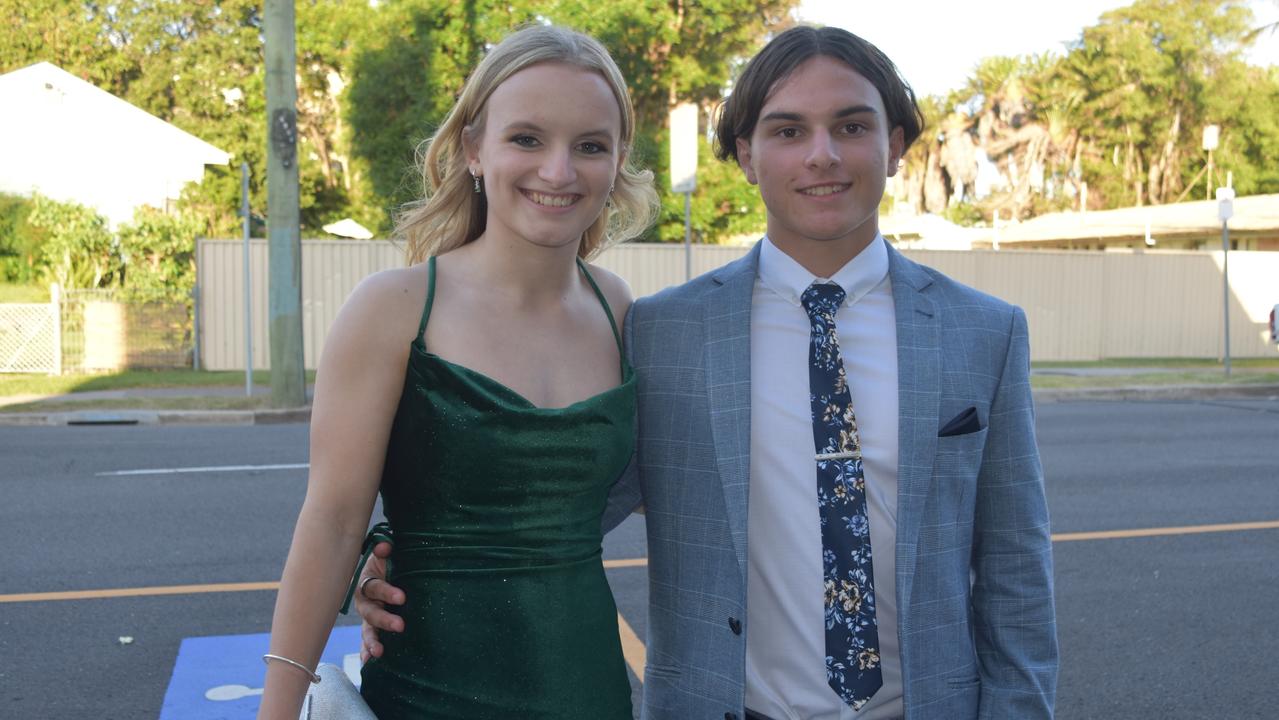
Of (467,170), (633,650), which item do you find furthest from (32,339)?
(467,170)

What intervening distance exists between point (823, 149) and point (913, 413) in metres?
0.48

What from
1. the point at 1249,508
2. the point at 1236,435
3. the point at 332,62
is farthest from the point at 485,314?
the point at 332,62

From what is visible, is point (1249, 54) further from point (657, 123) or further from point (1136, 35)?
point (657, 123)

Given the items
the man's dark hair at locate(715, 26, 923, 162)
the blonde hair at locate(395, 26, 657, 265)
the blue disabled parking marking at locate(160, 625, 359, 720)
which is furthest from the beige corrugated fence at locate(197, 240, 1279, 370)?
the man's dark hair at locate(715, 26, 923, 162)

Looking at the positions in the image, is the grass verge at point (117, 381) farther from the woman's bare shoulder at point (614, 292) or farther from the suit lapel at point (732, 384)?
the suit lapel at point (732, 384)

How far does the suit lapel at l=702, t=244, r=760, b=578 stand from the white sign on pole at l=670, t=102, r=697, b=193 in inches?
437

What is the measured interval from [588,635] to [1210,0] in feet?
157

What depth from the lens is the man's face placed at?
6.68ft

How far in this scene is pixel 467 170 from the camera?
2246mm

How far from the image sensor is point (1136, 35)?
42219 millimetres

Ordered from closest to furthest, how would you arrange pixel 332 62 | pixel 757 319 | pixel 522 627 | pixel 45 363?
pixel 522 627 < pixel 757 319 < pixel 45 363 < pixel 332 62

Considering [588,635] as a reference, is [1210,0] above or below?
above

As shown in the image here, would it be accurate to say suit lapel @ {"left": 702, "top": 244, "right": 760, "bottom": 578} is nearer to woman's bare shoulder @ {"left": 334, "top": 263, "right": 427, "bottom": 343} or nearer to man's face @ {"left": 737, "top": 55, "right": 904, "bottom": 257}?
man's face @ {"left": 737, "top": 55, "right": 904, "bottom": 257}

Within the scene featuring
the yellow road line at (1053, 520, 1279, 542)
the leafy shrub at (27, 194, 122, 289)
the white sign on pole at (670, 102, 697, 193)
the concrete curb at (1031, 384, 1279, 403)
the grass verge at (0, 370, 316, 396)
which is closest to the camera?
the yellow road line at (1053, 520, 1279, 542)
